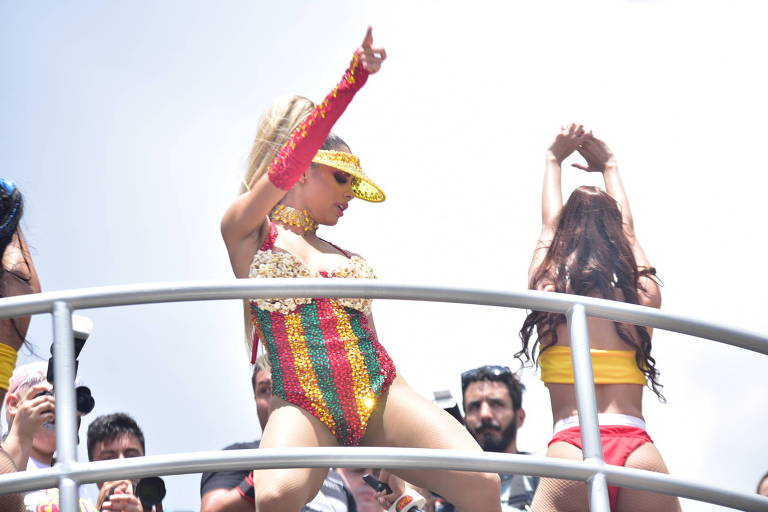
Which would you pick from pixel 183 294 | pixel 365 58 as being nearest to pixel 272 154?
pixel 365 58

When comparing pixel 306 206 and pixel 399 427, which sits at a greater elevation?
pixel 306 206

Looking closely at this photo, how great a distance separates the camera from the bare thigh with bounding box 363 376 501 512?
412cm

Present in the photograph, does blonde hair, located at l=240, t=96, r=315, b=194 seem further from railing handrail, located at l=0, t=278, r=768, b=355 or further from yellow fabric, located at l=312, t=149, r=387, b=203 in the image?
railing handrail, located at l=0, t=278, r=768, b=355

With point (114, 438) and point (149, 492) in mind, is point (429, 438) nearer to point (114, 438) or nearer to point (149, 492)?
point (149, 492)

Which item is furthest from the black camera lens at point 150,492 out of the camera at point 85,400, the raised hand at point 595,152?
the raised hand at point 595,152

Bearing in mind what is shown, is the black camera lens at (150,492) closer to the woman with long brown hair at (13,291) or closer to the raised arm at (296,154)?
the woman with long brown hair at (13,291)

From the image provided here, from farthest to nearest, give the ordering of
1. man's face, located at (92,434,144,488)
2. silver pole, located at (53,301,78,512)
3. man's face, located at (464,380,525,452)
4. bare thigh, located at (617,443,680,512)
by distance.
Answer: man's face, located at (464,380,525,452) < man's face, located at (92,434,144,488) < bare thigh, located at (617,443,680,512) < silver pole, located at (53,301,78,512)

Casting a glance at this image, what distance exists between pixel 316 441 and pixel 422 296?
0.90 metres

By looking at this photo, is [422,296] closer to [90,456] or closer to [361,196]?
[361,196]

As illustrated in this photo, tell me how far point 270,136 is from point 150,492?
4.12 feet

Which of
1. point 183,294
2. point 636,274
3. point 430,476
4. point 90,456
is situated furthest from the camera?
point 90,456

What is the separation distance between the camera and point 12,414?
15.8ft

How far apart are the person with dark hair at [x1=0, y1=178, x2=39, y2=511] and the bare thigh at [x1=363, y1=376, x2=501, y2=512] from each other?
1.04 meters

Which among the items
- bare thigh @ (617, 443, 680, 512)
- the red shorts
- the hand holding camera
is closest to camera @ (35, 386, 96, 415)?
the hand holding camera
